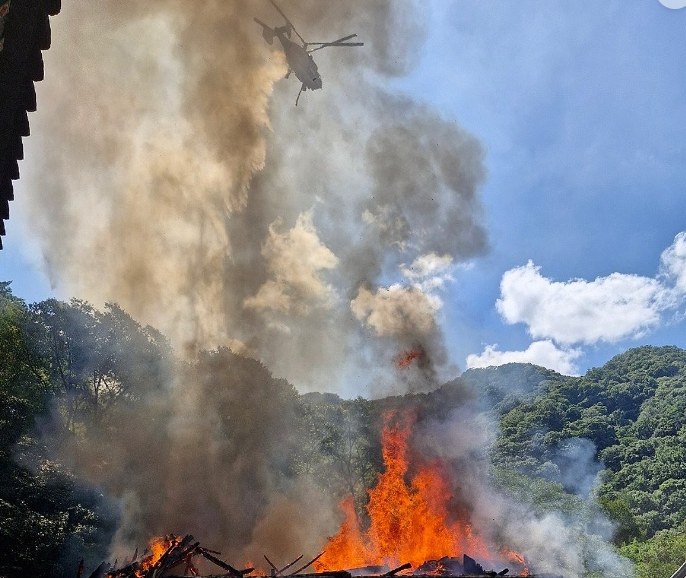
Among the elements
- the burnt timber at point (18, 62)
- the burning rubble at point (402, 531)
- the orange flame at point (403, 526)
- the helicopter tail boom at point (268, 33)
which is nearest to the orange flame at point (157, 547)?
the burning rubble at point (402, 531)

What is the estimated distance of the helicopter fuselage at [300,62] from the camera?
2175 cm

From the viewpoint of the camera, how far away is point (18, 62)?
5.93 metres

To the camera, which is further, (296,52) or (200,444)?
Result: (200,444)

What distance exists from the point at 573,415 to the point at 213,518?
188ft

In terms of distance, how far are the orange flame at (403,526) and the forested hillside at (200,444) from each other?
13.0ft

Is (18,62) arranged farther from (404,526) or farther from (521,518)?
(521,518)

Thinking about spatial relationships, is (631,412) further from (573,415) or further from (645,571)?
(645,571)

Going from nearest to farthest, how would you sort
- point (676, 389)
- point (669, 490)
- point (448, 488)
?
point (448, 488)
point (669, 490)
point (676, 389)

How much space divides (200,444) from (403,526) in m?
14.2

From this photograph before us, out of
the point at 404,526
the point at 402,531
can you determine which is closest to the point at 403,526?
the point at 404,526

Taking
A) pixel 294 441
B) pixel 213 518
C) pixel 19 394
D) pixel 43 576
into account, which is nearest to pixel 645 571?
pixel 294 441

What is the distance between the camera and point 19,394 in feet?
84.8

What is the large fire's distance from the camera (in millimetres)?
22688

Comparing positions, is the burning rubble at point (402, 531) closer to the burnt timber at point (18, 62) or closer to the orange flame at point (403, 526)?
the orange flame at point (403, 526)
